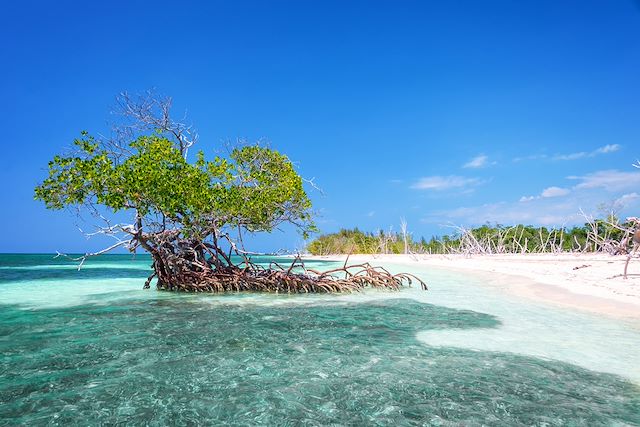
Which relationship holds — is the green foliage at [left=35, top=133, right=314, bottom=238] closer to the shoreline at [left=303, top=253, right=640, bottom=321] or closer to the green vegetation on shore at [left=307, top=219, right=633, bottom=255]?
the shoreline at [left=303, top=253, right=640, bottom=321]

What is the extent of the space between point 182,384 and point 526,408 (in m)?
3.16

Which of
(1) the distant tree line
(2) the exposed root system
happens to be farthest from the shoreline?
(1) the distant tree line

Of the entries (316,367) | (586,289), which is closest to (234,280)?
(316,367)

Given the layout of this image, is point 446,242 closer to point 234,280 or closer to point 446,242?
point 446,242

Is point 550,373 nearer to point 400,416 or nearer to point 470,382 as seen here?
point 470,382

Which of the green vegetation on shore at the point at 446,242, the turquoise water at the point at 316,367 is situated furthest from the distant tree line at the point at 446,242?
the turquoise water at the point at 316,367

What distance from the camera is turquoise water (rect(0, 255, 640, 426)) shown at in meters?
3.53

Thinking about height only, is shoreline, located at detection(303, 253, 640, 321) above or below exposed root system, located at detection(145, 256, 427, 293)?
below

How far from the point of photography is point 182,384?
4.19m

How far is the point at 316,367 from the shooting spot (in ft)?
15.6

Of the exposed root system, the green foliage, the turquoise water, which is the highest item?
the green foliage

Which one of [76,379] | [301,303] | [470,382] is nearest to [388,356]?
[470,382]

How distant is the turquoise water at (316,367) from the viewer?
3.53 meters

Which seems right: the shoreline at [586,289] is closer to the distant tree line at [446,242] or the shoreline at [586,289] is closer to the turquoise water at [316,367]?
the turquoise water at [316,367]
